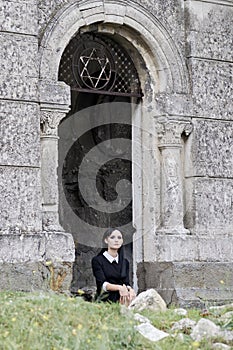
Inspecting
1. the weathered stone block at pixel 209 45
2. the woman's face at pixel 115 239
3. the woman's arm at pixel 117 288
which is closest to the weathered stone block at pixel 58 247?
the woman's face at pixel 115 239

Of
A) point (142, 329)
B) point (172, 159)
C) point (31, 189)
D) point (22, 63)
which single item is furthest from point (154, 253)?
point (142, 329)

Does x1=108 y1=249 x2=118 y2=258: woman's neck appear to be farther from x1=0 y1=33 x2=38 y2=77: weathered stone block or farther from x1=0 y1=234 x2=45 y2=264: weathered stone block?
x1=0 y1=33 x2=38 y2=77: weathered stone block

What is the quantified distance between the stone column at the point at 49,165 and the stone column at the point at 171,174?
144cm

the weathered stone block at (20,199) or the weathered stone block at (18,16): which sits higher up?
the weathered stone block at (18,16)

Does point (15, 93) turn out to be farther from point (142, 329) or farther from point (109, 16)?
point (142, 329)

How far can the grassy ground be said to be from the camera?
6402 mm

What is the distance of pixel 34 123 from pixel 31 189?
70 centimetres

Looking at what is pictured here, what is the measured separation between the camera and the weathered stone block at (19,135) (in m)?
10.0

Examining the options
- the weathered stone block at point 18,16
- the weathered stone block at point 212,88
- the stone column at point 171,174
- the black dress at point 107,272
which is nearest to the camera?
the black dress at point 107,272

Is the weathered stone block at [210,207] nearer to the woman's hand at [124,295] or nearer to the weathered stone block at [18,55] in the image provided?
the woman's hand at [124,295]

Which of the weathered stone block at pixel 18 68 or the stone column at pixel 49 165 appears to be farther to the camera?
the stone column at pixel 49 165

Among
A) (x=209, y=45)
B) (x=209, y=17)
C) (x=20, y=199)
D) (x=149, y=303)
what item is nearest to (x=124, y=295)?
(x=149, y=303)

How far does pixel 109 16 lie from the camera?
1096 cm

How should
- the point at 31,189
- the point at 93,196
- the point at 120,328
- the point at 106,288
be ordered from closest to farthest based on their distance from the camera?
the point at 120,328, the point at 106,288, the point at 31,189, the point at 93,196
